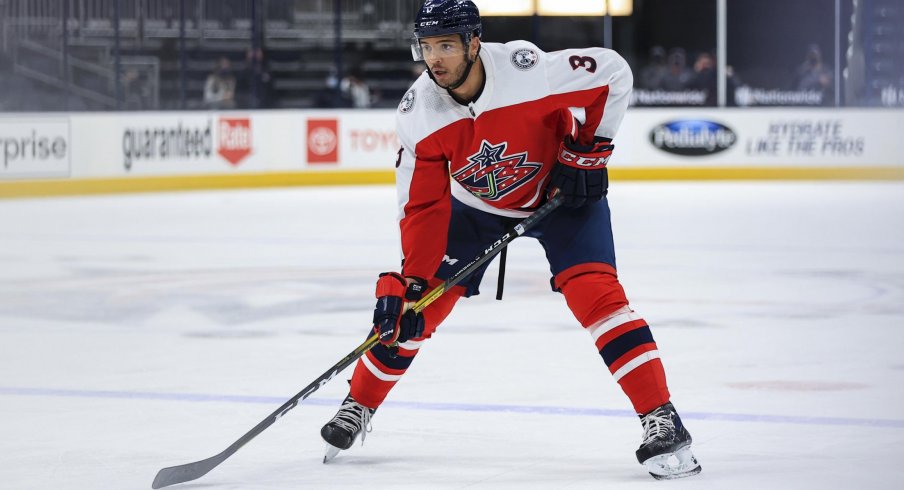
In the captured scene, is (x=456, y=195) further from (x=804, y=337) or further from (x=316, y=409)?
(x=804, y=337)

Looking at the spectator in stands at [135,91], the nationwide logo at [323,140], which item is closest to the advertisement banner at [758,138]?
the nationwide logo at [323,140]

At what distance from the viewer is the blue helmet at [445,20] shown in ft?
9.67

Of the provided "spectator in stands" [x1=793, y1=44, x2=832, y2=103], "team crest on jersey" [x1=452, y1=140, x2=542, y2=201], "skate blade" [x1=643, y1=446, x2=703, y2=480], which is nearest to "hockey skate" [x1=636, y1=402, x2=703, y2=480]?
"skate blade" [x1=643, y1=446, x2=703, y2=480]

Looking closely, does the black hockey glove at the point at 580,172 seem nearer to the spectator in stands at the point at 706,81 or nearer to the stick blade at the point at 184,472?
the stick blade at the point at 184,472

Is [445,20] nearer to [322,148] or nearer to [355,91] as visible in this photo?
[322,148]

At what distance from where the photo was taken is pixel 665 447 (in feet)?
9.51

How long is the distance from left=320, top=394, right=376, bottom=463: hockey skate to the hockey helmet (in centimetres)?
83

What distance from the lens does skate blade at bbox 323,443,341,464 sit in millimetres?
3146

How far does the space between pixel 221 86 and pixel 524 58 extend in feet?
36.3

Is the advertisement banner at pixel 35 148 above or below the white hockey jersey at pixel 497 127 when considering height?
→ below

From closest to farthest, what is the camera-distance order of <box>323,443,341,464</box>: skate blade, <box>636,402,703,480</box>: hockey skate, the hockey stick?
<box>636,402,703,480</box>: hockey skate < the hockey stick < <box>323,443,341,464</box>: skate blade

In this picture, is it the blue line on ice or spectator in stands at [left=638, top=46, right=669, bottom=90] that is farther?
spectator in stands at [left=638, top=46, right=669, bottom=90]

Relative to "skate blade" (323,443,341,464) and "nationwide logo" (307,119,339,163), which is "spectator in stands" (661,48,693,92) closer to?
"nationwide logo" (307,119,339,163)

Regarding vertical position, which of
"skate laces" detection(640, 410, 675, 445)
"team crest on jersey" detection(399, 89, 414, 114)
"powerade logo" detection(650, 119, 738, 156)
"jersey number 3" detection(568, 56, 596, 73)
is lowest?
"powerade logo" detection(650, 119, 738, 156)
